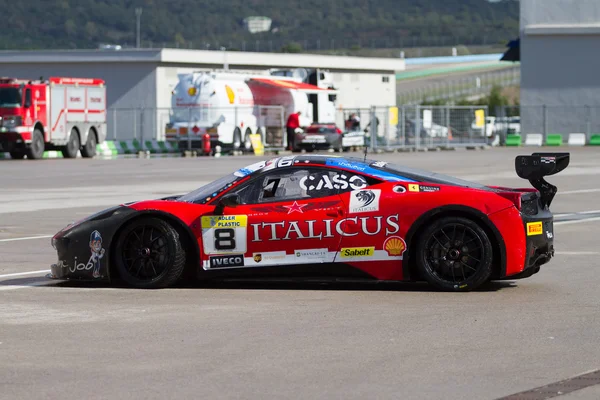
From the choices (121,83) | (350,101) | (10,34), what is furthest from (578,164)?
(10,34)

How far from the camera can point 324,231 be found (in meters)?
10.5

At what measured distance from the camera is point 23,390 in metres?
6.71

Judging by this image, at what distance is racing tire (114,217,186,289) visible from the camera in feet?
34.7

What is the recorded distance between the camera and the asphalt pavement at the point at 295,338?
268 inches

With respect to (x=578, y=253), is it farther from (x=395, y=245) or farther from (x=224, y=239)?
(x=224, y=239)

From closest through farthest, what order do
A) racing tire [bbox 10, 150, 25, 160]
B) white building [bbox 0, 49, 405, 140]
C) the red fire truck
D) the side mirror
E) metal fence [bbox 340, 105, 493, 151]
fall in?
the side mirror, the red fire truck, racing tire [bbox 10, 150, 25, 160], metal fence [bbox 340, 105, 493, 151], white building [bbox 0, 49, 405, 140]

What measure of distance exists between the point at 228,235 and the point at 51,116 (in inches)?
1266

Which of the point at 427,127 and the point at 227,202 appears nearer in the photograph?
the point at 227,202

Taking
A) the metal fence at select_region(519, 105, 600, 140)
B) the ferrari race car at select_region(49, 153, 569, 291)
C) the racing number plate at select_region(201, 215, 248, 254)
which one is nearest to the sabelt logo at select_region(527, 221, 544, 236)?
the ferrari race car at select_region(49, 153, 569, 291)

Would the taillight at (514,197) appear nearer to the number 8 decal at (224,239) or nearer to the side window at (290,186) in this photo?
the side window at (290,186)

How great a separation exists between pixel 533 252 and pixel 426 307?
1318mm

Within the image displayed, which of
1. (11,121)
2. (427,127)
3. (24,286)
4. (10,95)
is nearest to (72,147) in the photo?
(10,95)

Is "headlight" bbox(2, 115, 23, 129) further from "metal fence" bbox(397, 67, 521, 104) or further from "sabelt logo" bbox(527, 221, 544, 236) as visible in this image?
"metal fence" bbox(397, 67, 521, 104)

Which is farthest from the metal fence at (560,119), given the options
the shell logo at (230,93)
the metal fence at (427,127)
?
the shell logo at (230,93)
